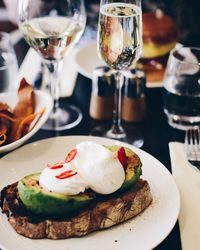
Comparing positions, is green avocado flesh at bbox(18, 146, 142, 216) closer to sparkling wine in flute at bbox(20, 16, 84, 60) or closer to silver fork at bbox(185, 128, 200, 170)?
silver fork at bbox(185, 128, 200, 170)

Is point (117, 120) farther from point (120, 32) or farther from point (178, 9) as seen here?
point (178, 9)

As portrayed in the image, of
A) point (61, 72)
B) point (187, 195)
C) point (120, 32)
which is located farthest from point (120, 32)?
point (61, 72)

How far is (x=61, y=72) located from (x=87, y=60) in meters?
0.08

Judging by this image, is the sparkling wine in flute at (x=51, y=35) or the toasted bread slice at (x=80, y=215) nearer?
the toasted bread slice at (x=80, y=215)

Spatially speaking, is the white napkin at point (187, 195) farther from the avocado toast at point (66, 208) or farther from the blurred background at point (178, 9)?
the blurred background at point (178, 9)

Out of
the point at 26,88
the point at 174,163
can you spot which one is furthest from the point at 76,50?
the point at 174,163

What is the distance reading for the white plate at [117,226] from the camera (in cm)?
67

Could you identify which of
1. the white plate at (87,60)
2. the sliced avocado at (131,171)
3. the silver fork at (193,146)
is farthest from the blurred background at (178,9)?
the sliced avocado at (131,171)

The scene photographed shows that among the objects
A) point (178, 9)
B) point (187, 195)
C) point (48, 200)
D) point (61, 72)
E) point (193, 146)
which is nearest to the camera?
point (48, 200)

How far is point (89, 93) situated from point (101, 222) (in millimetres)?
519

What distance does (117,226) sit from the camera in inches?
28.2

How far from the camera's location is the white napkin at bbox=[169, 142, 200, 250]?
0.71 metres

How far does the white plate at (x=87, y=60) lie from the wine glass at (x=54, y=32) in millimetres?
117

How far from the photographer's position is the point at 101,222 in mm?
703
